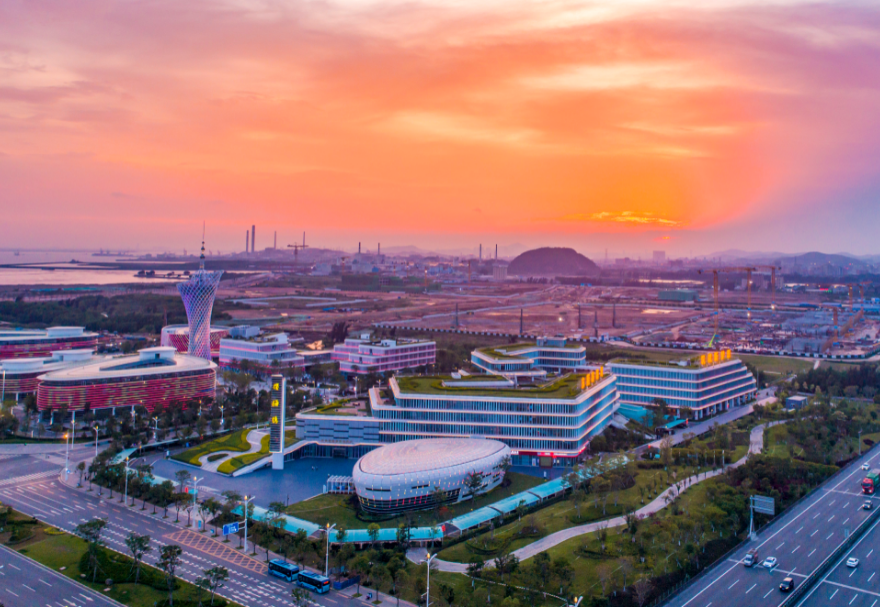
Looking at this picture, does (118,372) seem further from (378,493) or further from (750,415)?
(750,415)

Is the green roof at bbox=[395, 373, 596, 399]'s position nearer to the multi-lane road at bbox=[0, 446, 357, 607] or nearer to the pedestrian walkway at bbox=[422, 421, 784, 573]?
the pedestrian walkway at bbox=[422, 421, 784, 573]

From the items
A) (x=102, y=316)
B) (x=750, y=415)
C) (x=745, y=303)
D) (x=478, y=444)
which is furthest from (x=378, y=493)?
(x=745, y=303)

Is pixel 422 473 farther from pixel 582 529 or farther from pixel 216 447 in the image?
pixel 216 447

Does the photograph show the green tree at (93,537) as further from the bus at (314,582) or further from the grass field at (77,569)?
the bus at (314,582)

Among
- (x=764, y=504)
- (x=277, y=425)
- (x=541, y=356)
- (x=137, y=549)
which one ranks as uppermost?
(x=541, y=356)

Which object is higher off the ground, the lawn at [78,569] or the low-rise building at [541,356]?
the low-rise building at [541,356]

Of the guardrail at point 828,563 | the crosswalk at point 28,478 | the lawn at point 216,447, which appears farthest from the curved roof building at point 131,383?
the guardrail at point 828,563

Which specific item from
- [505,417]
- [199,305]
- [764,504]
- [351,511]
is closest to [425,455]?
[351,511]
